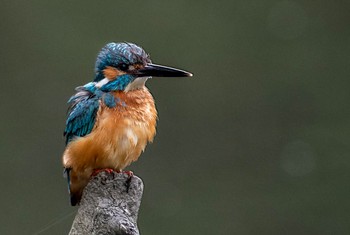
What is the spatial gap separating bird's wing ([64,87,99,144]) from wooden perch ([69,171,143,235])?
1.24ft

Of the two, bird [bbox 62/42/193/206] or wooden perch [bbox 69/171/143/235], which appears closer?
wooden perch [bbox 69/171/143/235]

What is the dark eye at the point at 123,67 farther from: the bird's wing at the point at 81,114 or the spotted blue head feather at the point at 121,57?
the bird's wing at the point at 81,114

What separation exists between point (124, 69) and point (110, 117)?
154mm

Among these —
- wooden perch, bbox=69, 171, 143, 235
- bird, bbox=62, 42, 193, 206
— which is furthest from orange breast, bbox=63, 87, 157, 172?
wooden perch, bbox=69, 171, 143, 235

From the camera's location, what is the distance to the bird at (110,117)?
2.75 meters

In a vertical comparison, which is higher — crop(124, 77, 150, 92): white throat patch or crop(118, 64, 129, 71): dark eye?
crop(118, 64, 129, 71): dark eye

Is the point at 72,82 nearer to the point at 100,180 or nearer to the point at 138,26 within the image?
the point at 138,26

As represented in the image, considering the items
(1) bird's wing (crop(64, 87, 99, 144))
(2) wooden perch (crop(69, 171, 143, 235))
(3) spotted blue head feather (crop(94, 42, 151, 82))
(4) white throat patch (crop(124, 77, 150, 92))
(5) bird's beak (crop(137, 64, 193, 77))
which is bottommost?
(2) wooden perch (crop(69, 171, 143, 235))

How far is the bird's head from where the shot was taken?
2.82 m

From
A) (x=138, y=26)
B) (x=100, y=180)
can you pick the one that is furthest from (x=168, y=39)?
(x=100, y=180)

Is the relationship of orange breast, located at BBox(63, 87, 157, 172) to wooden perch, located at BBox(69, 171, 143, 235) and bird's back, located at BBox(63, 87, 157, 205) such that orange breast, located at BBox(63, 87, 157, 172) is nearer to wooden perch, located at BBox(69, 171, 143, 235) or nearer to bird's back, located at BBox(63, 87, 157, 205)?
bird's back, located at BBox(63, 87, 157, 205)

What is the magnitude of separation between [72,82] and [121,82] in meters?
3.51

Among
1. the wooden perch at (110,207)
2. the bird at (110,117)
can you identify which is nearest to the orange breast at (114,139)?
the bird at (110,117)

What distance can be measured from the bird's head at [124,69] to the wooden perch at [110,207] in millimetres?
476
